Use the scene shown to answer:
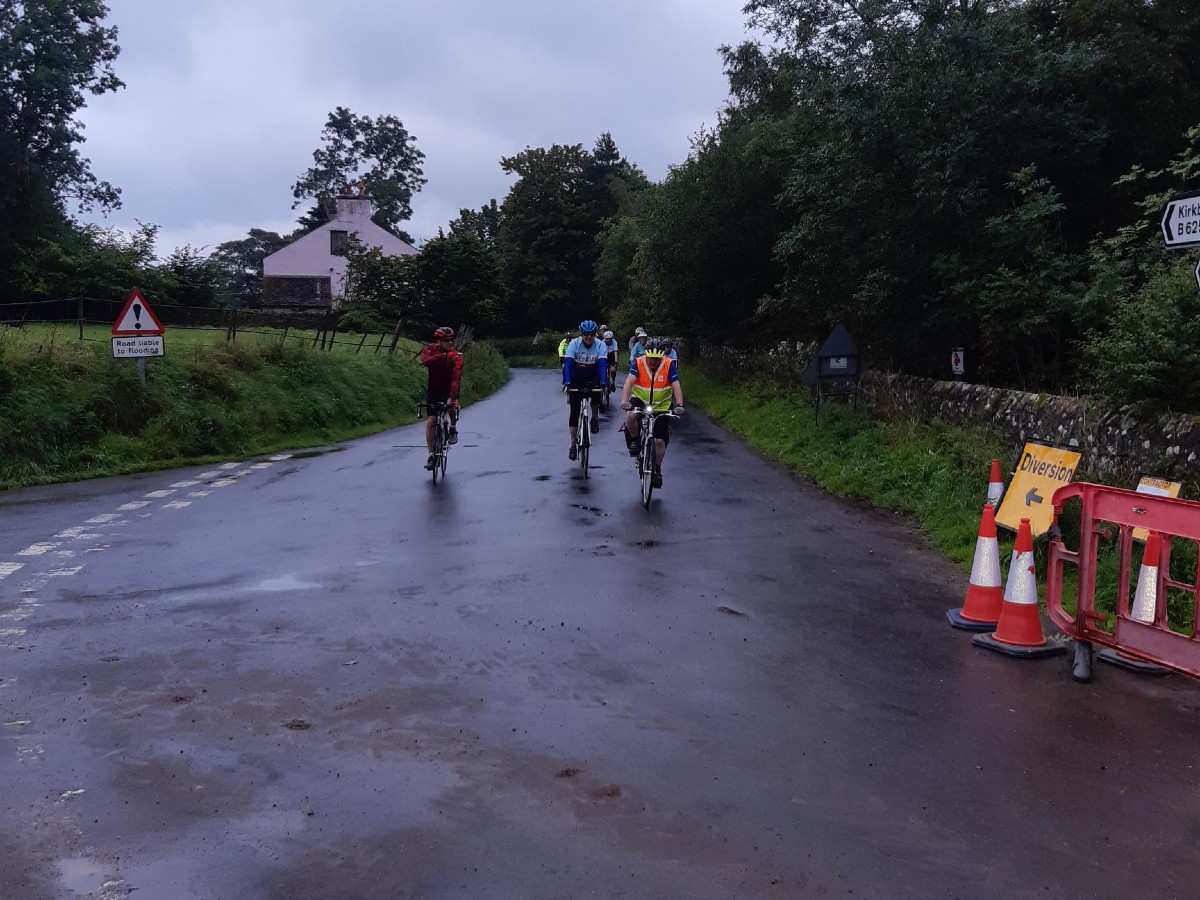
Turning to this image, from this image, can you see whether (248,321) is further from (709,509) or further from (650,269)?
(709,509)

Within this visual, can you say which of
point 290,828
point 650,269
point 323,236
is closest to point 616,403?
point 650,269

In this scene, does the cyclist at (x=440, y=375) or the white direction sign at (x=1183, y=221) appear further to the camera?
the cyclist at (x=440, y=375)

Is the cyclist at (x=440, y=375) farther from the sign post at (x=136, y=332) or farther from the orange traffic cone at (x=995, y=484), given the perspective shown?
the orange traffic cone at (x=995, y=484)

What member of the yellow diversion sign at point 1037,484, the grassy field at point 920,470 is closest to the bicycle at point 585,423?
the grassy field at point 920,470

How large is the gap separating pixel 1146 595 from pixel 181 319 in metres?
24.7

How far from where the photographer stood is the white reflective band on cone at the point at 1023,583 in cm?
689

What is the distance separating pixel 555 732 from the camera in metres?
5.26

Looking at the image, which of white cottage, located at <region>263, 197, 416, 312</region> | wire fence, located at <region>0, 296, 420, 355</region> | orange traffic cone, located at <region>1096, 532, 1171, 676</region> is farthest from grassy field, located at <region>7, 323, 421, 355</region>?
white cottage, located at <region>263, 197, 416, 312</region>

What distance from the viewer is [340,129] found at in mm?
103438

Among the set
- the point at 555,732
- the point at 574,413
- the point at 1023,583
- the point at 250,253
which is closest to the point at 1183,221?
the point at 1023,583

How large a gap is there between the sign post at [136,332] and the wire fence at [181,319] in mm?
3476

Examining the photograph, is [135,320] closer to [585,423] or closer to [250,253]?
[585,423]

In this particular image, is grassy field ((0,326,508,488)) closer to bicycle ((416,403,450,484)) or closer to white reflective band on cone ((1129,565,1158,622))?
bicycle ((416,403,450,484))

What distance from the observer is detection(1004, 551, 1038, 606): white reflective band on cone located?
22.6ft
